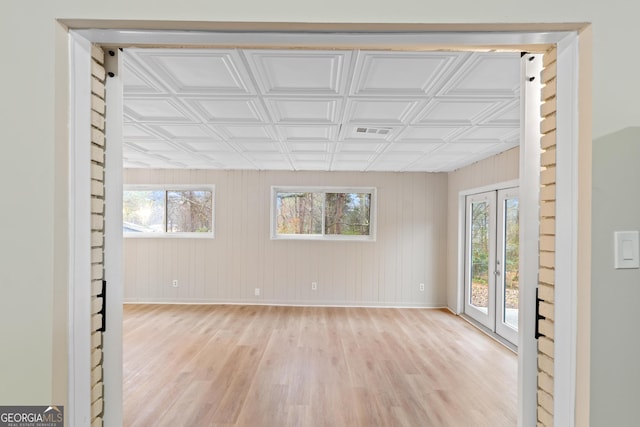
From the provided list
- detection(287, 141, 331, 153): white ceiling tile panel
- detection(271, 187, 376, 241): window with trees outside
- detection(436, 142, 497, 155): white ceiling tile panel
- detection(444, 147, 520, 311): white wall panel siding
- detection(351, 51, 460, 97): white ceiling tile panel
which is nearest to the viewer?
detection(351, 51, 460, 97): white ceiling tile panel

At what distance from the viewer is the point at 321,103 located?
246 cm

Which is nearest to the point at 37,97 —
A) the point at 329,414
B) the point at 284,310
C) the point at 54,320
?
the point at 54,320

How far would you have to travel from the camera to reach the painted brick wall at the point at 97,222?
1.16m

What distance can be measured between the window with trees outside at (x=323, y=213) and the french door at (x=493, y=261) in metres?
1.74

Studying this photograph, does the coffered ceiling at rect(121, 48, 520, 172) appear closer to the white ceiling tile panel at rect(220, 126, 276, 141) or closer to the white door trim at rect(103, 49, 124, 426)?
the white ceiling tile panel at rect(220, 126, 276, 141)

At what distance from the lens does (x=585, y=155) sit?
1042 millimetres

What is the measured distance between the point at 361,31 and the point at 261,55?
0.87m

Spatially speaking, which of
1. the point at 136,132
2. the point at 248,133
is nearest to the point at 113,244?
the point at 248,133

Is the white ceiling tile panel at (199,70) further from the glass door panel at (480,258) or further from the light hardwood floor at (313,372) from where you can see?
the glass door panel at (480,258)

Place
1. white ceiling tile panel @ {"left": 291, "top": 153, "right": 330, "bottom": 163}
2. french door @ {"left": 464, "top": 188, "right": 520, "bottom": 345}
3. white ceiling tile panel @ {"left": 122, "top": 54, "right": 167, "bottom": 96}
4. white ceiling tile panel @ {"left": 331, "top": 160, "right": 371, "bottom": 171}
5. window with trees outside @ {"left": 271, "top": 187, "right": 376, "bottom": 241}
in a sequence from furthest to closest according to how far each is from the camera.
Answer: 1. window with trees outside @ {"left": 271, "top": 187, "right": 376, "bottom": 241}
2. white ceiling tile panel @ {"left": 331, "top": 160, "right": 371, "bottom": 171}
3. white ceiling tile panel @ {"left": 291, "top": 153, "right": 330, "bottom": 163}
4. french door @ {"left": 464, "top": 188, "right": 520, "bottom": 345}
5. white ceiling tile panel @ {"left": 122, "top": 54, "right": 167, "bottom": 96}

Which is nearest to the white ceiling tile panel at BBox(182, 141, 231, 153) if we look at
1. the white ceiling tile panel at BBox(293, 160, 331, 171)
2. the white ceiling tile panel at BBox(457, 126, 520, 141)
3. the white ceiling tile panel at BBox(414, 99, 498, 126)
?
the white ceiling tile panel at BBox(293, 160, 331, 171)

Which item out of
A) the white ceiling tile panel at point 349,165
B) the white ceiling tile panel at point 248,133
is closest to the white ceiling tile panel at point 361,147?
the white ceiling tile panel at point 349,165

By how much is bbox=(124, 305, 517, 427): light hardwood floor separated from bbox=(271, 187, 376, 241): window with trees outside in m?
1.52

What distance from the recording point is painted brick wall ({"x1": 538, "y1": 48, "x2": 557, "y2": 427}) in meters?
1.13
